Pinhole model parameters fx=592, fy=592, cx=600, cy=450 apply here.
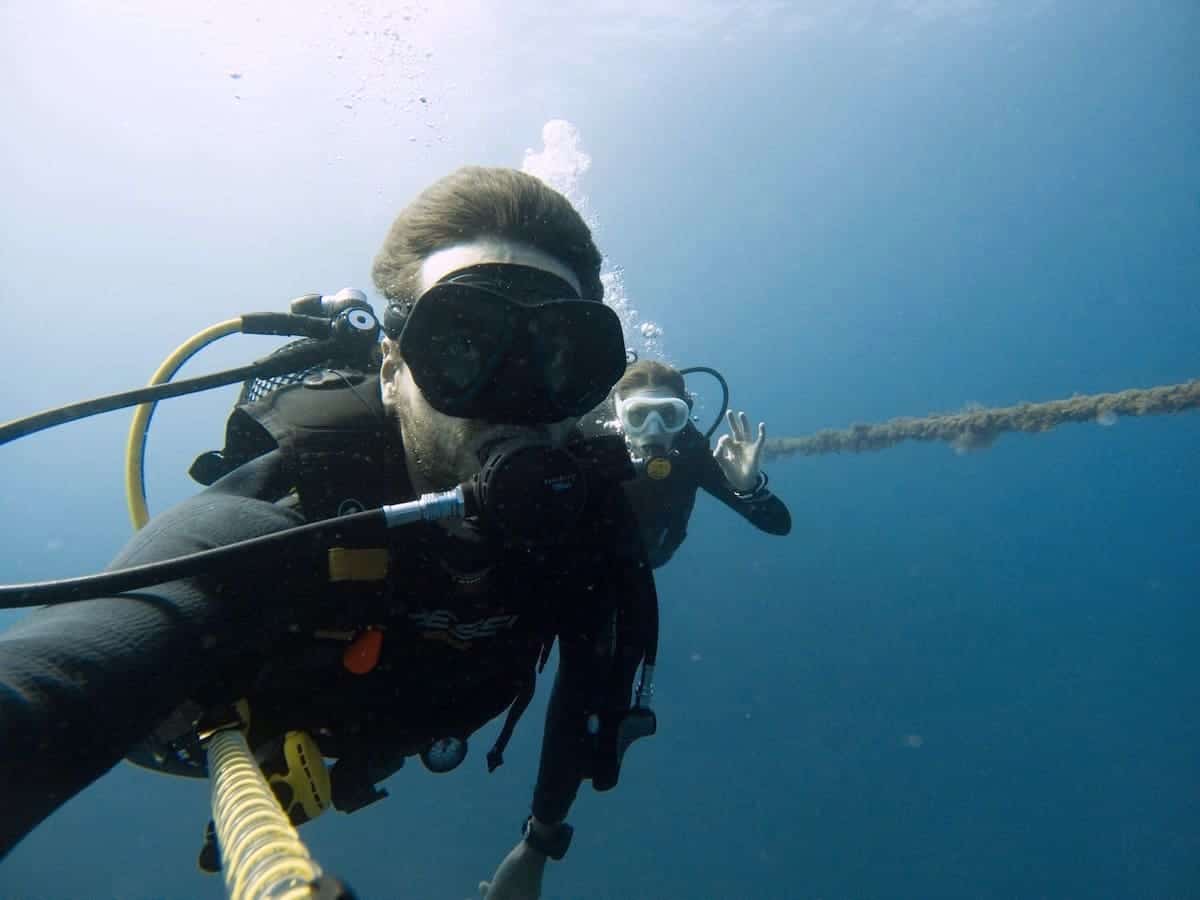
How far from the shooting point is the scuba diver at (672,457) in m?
6.50

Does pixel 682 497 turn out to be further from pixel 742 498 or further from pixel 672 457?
pixel 742 498

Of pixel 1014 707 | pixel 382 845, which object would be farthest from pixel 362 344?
pixel 1014 707

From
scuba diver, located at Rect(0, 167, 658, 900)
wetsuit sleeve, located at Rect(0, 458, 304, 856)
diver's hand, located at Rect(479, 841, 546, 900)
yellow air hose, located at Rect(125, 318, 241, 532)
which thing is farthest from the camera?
diver's hand, located at Rect(479, 841, 546, 900)

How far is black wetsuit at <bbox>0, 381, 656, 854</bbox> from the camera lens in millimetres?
1155

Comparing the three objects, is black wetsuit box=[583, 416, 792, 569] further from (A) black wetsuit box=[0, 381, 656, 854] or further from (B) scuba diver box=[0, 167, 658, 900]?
(B) scuba diver box=[0, 167, 658, 900]

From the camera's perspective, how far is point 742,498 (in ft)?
23.3

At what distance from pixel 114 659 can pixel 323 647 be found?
106 cm

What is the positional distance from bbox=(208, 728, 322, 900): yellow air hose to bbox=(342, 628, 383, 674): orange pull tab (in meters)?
0.87

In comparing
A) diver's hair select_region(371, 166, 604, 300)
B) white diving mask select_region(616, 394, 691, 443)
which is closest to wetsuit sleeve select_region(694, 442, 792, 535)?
white diving mask select_region(616, 394, 691, 443)

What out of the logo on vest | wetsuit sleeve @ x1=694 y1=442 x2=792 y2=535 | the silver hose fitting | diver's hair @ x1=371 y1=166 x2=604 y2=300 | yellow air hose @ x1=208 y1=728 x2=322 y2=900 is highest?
diver's hair @ x1=371 y1=166 x2=604 y2=300

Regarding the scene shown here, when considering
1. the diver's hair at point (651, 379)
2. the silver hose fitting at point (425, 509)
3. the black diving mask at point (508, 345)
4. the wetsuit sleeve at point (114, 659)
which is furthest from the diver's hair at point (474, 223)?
the diver's hair at point (651, 379)

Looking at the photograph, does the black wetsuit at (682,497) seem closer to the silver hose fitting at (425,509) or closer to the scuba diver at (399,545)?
the scuba diver at (399,545)

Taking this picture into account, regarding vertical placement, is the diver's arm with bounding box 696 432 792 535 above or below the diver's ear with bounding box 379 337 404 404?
below

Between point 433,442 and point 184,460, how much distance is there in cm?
9732
